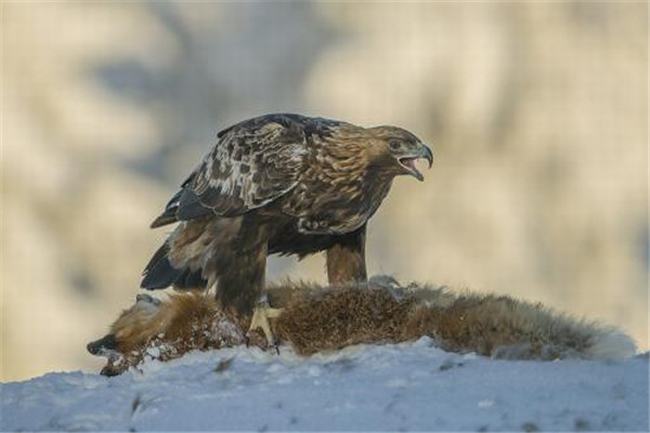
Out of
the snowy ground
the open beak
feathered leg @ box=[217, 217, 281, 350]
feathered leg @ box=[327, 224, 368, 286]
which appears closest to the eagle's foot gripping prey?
feathered leg @ box=[217, 217, 281, 350]

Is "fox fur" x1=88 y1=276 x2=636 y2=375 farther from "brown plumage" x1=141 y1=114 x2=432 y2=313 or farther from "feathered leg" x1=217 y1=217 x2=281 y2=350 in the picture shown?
"brown plumage" x1=141 y1=114 x2=432 y2=313

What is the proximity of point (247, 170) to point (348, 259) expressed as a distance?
0.84 metres

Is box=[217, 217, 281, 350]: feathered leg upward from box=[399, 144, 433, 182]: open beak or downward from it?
downward

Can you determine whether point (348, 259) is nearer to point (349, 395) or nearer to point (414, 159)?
point (414, 159)

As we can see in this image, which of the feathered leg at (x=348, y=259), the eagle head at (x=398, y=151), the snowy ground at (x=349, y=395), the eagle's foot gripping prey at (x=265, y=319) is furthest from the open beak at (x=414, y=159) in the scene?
the snowy ground at (x=349, y=395)

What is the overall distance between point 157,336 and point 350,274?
1.87m

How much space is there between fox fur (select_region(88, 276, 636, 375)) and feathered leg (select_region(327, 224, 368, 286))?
1.10 meters

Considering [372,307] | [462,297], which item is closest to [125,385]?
[372,307]

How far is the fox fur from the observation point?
7309 millimetres

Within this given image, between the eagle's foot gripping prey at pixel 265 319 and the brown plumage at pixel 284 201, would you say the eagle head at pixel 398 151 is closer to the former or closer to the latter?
the brown plumage at pixel 284 201

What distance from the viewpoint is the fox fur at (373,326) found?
7.31 metres

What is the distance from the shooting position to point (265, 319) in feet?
26.8

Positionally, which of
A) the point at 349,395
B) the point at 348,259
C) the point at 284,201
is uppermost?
the point at 284,201

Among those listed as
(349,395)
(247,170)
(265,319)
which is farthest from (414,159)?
(349,395)
